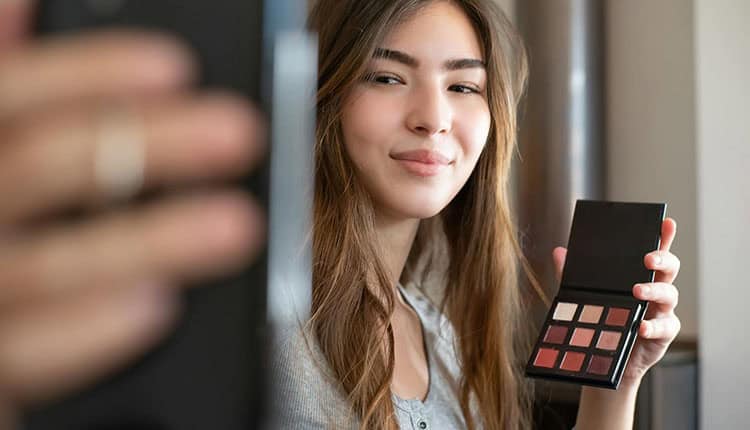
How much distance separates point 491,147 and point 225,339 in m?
0.84

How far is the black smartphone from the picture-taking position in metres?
0.12

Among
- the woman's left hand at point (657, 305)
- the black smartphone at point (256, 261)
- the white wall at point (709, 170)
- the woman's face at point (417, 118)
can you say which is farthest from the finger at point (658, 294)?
the black smartphone at point (256, 261)

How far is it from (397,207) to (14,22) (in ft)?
2.37

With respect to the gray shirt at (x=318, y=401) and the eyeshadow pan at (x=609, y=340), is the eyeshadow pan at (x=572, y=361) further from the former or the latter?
the gray shirt at (x=318, y=401)


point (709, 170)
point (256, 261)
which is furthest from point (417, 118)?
point (256, 261)

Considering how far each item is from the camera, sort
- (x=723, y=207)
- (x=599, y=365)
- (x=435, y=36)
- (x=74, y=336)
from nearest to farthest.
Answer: (x=74, y=336) → (x=599, y=365) → (x=435, y=36) → (x=723, y=207)

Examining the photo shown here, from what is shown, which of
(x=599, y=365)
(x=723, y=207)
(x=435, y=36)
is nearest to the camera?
(x=599, y=365)

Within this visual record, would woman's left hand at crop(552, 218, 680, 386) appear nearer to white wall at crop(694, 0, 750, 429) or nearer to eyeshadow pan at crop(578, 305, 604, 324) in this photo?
eyeshadow pan at crop(578, 305, 604, 324)

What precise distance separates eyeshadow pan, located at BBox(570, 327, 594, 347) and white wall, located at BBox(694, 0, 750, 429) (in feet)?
1.67

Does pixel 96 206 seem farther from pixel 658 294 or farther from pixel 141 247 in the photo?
pixel 658 294

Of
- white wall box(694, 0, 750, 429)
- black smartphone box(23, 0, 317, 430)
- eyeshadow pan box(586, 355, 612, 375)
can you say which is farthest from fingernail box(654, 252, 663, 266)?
black smartphone box(23, 0, 317, 430)

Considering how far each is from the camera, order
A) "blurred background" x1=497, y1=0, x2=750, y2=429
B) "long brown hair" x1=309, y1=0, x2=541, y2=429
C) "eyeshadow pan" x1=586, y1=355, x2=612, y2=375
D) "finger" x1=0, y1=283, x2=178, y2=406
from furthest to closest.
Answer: "blurred background" x1=497, y1=0, x2=750, y2=429, "long brown hair" x1=309, y1=0, x2=541, y2=429, "eyeshadow pan" x1=586, y1=355, x2=612, y2=375, "finger" x1=0, y1=283, x2=178, y2=406

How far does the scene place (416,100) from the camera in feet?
2.66

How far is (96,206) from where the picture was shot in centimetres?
12
